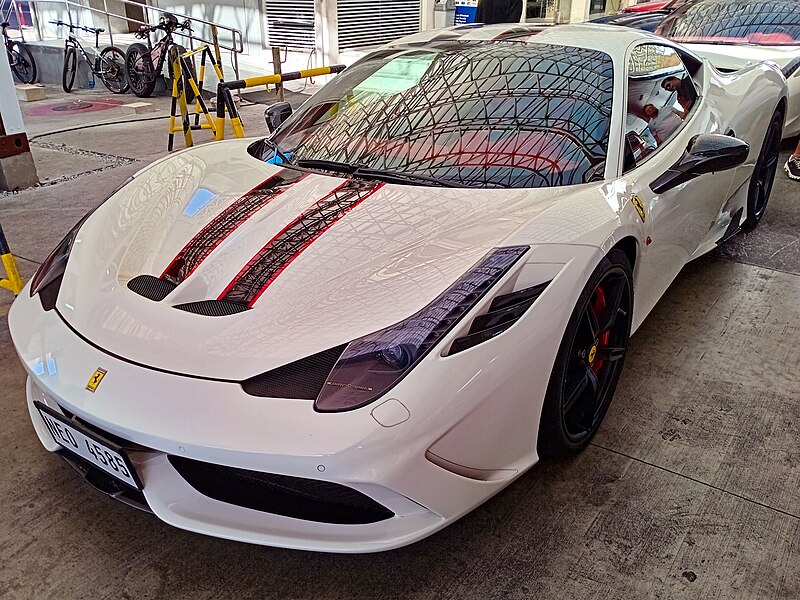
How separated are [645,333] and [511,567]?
1425mm

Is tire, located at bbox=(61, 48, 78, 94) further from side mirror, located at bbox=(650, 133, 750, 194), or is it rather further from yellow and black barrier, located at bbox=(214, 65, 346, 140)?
side mirror, located at bbox=(650, 133, 750, 194)

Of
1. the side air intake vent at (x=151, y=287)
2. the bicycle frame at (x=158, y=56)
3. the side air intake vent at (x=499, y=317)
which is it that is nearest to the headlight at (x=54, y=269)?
the side air intake vent at (x=151, y=287)

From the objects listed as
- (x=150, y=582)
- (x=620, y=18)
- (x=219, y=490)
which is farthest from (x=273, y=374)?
(x=620, y=18)

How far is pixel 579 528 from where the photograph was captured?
177 cm

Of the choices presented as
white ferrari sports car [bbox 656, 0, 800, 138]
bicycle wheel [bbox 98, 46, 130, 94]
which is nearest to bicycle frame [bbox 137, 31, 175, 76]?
bicycle wheel [bbox 98, 46, 130, 94]

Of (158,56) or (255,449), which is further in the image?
(158,56)

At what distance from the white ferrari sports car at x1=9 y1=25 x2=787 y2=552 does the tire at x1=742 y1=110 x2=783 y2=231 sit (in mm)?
1162

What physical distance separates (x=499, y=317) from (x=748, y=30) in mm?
5099

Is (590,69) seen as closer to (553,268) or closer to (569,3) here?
(553,268)

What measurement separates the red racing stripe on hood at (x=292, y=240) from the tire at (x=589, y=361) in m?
0.71

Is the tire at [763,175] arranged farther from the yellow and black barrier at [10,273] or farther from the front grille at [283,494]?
the yellow and black barrier at [10,273]

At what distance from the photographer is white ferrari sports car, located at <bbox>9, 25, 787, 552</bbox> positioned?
1.39 metres

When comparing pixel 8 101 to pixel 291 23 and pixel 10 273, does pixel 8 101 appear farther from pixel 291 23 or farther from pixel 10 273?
pixel 291 23

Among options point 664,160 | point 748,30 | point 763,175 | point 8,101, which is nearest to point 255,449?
point 664,160
